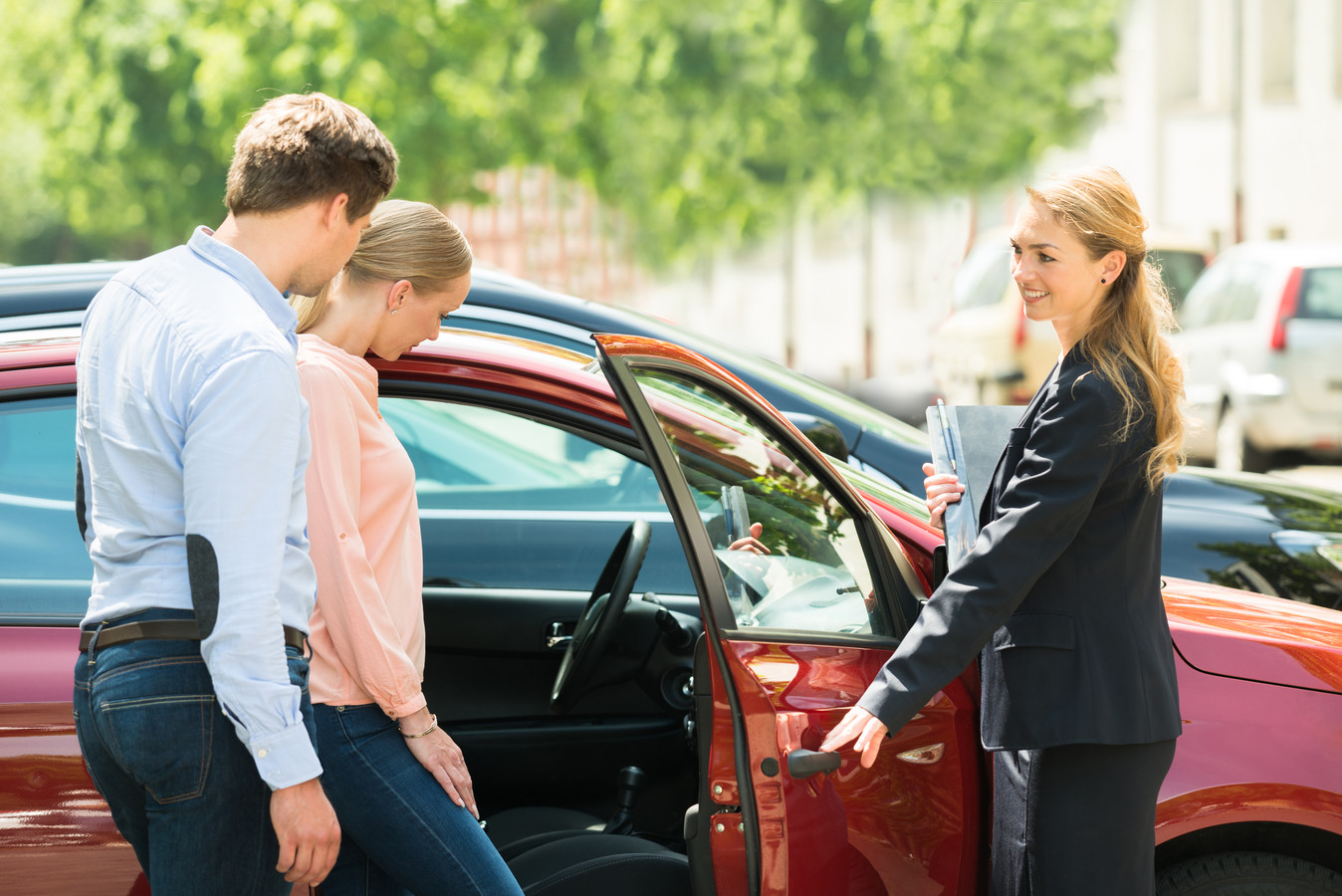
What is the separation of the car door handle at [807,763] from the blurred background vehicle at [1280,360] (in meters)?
9.08

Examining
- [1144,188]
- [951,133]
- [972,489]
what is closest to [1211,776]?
[972,489]

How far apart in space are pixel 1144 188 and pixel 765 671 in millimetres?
21203

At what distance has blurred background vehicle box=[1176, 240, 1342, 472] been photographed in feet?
33.3

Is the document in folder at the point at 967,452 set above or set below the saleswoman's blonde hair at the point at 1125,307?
below

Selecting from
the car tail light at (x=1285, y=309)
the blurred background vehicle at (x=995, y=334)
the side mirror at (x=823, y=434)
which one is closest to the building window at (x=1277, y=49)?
the blurred background vehicle at (x=995, y=334)

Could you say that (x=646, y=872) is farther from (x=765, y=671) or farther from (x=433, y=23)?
(x=433, y=23)

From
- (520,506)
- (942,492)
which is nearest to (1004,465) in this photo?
(942,492)

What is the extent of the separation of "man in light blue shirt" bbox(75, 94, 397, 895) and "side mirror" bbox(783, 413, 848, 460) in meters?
2.17

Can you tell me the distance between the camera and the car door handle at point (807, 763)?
204cm

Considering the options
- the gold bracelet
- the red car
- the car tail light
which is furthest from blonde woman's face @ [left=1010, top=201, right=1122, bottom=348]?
the car tail light

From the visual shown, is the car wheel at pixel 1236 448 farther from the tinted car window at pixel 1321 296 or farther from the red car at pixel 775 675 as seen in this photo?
the red car at pixel 775 675

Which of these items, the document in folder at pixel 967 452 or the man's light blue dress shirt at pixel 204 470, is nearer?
the man's light blue dress shirt at pixel 204 470

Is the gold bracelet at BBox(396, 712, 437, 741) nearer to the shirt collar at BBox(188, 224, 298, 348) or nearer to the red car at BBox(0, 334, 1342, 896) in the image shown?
the red car at BBox(0, 334, 1342, 896)

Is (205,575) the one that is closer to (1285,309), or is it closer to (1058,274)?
(1058,274)
